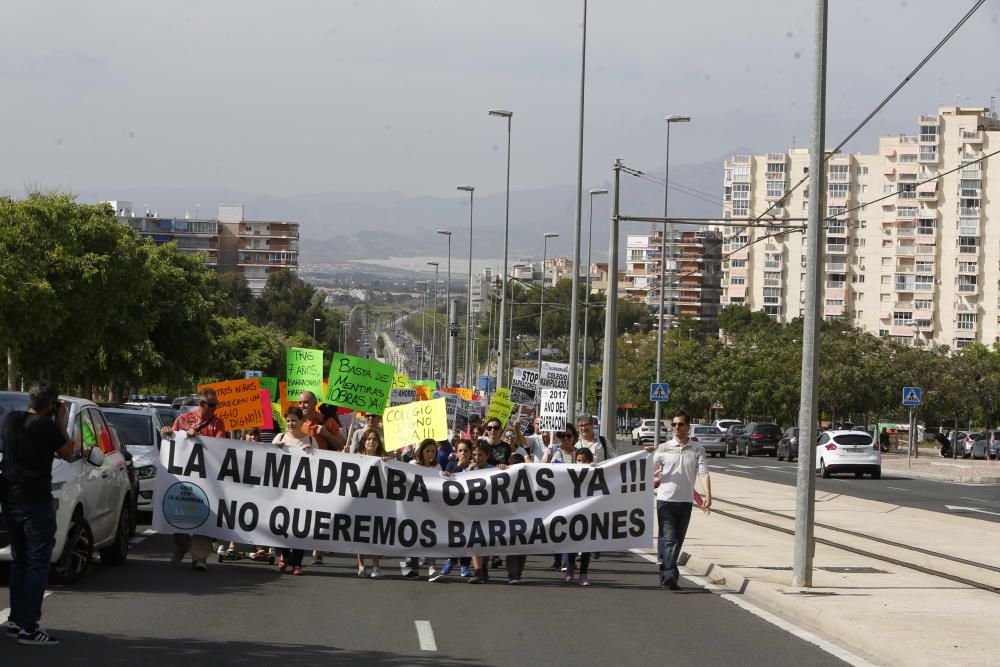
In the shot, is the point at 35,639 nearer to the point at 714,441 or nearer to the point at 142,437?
the point at 142,437

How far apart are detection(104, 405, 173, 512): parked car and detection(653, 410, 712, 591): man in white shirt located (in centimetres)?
846

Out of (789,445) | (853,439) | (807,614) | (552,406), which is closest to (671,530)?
(807,614)

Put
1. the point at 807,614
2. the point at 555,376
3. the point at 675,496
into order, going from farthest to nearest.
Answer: the point at 555,376, the point at 675,496, the point at 807,614

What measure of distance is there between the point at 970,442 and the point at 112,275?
50.4 meters

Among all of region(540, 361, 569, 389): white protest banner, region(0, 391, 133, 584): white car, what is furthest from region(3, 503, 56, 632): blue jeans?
region(540, 361, 569, 389): white protest banner

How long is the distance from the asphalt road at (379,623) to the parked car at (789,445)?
144 ft

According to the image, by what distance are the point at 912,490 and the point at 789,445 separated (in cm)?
2261

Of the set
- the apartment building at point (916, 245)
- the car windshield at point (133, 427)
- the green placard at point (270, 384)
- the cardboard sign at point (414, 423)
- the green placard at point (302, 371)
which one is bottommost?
the car windshield at point (133, 427)

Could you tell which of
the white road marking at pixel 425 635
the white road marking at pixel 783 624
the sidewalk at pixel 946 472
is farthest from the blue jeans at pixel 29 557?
the sidewalk at pixel 946 472

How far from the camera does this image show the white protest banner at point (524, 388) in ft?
114

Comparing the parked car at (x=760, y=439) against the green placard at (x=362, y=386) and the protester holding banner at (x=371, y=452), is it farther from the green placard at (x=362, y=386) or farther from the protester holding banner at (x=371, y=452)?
the protester holding banner at (x=371, y=452)

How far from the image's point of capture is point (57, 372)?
42781 millimetres

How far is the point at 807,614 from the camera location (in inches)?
481

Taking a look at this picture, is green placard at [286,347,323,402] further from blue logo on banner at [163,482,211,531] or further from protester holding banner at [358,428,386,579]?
blue logo on banner at [163,482,211,531]
